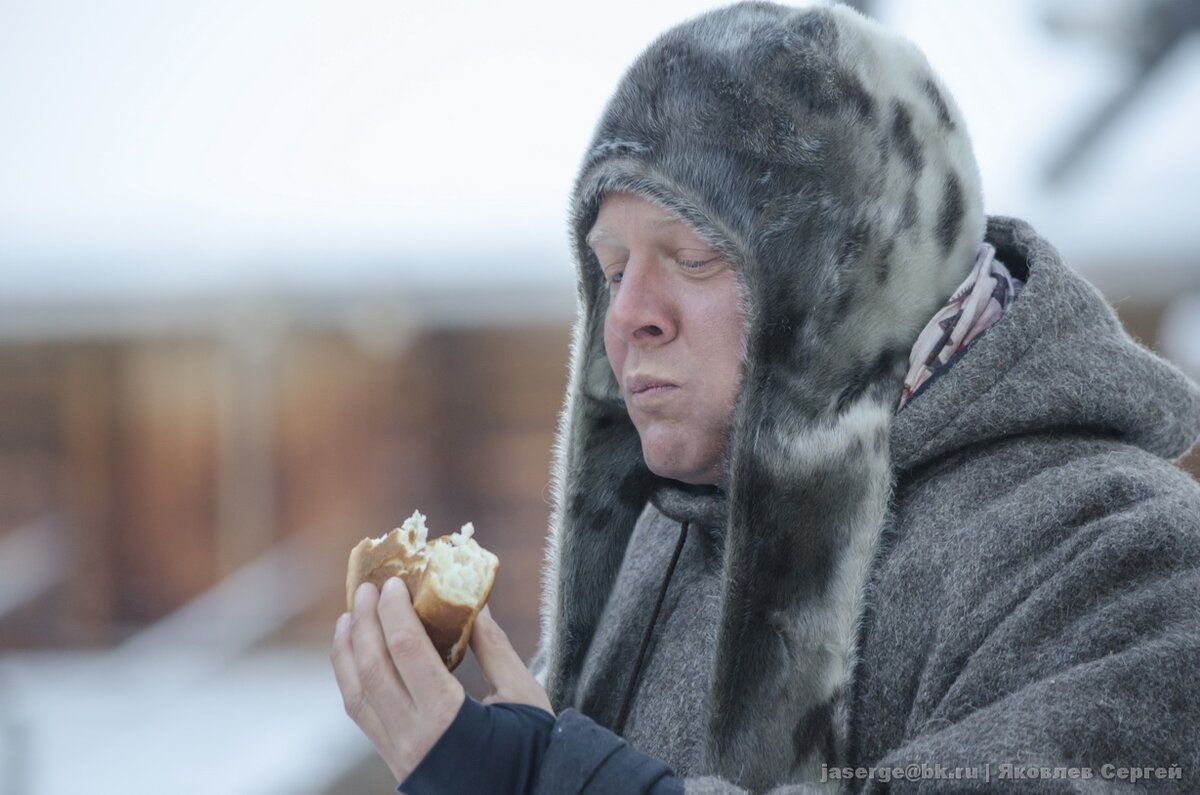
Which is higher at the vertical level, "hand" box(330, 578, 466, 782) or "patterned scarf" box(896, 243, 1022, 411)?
"patterned scarf" box(896, 243, 1022, 411)

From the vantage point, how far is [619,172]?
1489 millimetres

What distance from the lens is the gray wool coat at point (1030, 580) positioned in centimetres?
107

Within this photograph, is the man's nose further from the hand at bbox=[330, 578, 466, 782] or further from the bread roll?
the hand at bbox=[330, 578, 466, 782]

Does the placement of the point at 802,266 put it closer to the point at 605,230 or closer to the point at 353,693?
the point at 605,230

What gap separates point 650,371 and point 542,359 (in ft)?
16.9

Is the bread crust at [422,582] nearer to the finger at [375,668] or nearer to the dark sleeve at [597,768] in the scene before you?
the finger at [375,668]

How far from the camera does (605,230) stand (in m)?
1.53

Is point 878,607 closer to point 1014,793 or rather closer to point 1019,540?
point 1019,540

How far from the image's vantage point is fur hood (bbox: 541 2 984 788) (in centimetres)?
131

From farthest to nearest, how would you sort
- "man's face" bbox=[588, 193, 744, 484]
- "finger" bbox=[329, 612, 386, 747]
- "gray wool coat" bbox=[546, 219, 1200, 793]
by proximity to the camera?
1. "man's face" bbox=[588, 193, 744, 484]
2. "finger" bbox=[329, 612, 386, 747]
3. "gray wool coat" bbox=[546, 219, 1200, 793]

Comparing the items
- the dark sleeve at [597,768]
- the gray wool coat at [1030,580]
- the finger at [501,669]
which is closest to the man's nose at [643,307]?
the gray wool coat at [1030,580]

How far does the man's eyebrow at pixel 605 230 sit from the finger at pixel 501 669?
0.51 m

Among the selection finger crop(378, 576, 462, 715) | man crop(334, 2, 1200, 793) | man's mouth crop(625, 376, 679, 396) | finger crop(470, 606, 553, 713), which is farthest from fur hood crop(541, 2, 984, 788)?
finger crop(378, 576, 462, 715)

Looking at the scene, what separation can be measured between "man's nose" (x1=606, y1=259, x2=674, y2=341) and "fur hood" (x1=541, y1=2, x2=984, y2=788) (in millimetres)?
92
